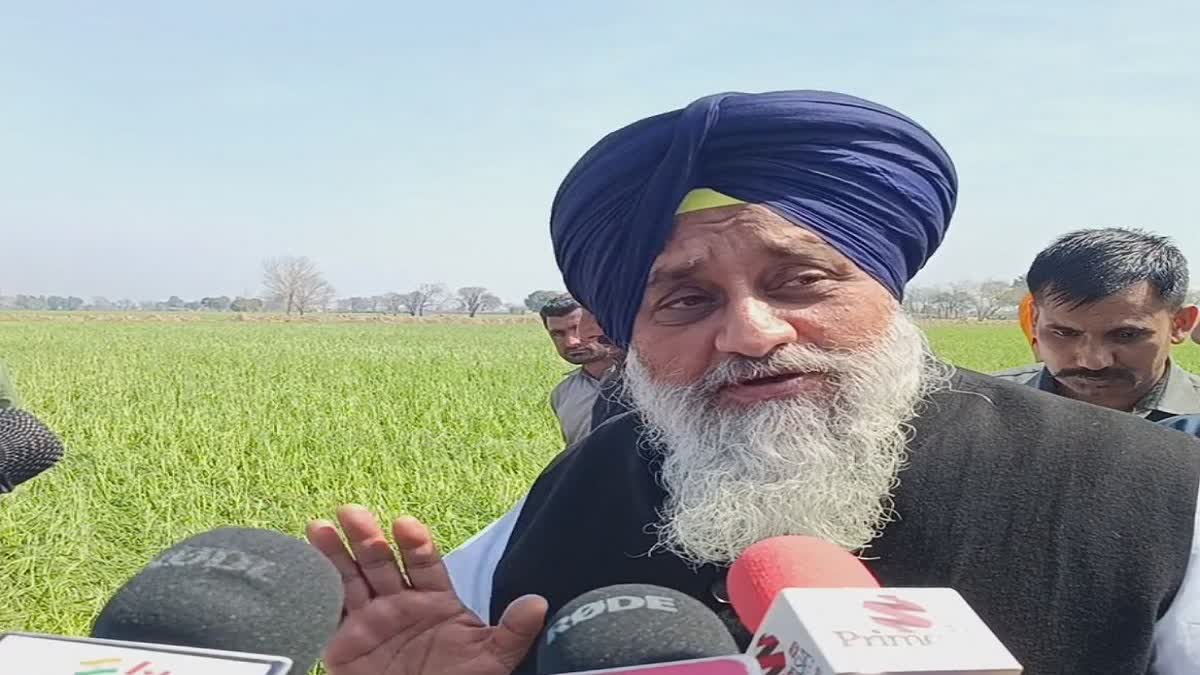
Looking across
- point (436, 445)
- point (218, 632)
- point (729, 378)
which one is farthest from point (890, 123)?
point (436, 445)

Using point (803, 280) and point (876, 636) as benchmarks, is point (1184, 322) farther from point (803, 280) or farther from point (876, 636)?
point (876, 636)

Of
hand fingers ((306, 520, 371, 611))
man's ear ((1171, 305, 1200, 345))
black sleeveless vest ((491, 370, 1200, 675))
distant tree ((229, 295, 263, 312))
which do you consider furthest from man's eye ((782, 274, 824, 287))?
distant tree ((229, 295, 263, 312))

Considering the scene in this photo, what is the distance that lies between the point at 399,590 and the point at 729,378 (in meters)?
0.62

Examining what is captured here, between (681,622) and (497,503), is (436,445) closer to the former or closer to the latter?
(497,503)

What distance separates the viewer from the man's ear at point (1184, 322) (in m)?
3.85

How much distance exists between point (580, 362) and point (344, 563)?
4.28 m

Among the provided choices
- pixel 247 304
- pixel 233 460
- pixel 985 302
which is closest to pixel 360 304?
pixel 247 304

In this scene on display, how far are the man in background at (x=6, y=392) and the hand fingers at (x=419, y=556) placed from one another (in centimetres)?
256

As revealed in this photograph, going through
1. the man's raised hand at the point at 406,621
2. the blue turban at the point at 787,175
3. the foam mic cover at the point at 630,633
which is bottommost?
the man's raised hand at the point at 406,621

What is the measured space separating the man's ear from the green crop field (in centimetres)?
475

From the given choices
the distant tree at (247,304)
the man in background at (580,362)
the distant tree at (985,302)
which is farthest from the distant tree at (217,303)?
the man in background at (580,362)

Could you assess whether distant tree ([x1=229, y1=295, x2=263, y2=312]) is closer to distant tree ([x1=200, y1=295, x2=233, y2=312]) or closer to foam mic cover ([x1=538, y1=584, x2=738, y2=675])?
distant tree ([x1=200, y1=295, x2=233, y2=312])

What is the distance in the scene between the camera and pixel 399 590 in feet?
4.90

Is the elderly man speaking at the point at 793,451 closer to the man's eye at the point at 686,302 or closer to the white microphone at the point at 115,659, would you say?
the man's eye at the point at 686,302
